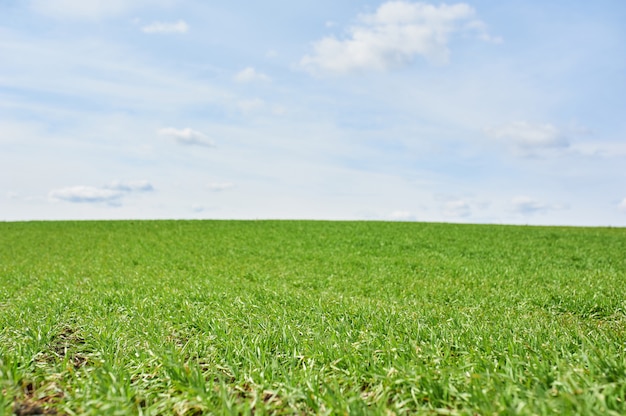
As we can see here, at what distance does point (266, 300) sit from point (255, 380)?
5.01 meters

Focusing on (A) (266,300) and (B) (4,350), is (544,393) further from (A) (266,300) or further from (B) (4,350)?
(A) (266,300)

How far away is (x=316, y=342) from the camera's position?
18.4 feet

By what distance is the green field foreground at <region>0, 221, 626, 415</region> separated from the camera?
3.95 metres

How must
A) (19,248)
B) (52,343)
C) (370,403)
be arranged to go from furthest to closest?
(19,248), (52,343), (370,403)

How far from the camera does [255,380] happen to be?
179 inches

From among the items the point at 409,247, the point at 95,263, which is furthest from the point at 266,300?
A: the point at 409,247

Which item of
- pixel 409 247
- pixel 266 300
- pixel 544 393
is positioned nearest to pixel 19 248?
pixel 409 247

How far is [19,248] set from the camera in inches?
1077

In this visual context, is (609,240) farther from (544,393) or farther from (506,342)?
(544,393)

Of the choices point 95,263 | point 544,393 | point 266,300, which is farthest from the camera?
point 95,263

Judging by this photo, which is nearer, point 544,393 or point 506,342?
point 544,393

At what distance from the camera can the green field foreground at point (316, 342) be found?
3.95 metres

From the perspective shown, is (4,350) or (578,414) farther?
(4,350)

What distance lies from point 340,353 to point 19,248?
1110 inches
